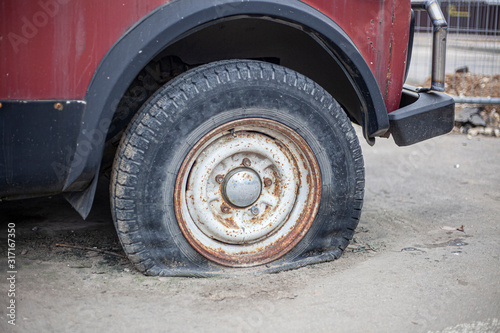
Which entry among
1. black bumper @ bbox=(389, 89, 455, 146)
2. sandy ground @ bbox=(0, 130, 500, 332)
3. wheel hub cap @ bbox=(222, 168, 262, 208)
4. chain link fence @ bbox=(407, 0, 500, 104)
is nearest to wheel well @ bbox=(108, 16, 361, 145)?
black bumper @ bbox=(389, 89, 455, 146)

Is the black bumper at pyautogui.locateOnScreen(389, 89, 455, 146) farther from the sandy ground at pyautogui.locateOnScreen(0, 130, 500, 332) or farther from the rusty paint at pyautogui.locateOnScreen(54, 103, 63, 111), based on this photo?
the rusty paint at pyautogui.locateOnScreen(54, 103, 63, 111)

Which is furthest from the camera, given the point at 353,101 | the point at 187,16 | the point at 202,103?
the point at 353,101

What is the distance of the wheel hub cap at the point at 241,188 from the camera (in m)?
2.59

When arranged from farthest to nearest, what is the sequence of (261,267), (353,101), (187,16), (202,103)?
(353,101) → (261,267) → (202,103) → (187,16)

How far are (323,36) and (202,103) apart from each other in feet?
2.01

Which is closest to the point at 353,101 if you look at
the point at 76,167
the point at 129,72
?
the point at 129,72

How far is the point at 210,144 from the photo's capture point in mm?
2568

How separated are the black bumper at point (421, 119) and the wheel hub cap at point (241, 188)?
2.49 ft

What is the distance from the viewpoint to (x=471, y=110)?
6.39 m

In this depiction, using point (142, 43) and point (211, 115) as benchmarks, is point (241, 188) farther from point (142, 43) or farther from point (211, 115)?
point (142, 43)

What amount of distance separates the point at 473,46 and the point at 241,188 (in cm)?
543

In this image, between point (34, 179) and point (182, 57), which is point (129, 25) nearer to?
point (182, 57)

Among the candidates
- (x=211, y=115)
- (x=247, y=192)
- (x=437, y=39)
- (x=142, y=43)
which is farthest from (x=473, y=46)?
(x=142, y=43)

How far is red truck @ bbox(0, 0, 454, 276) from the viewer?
2.18 m
